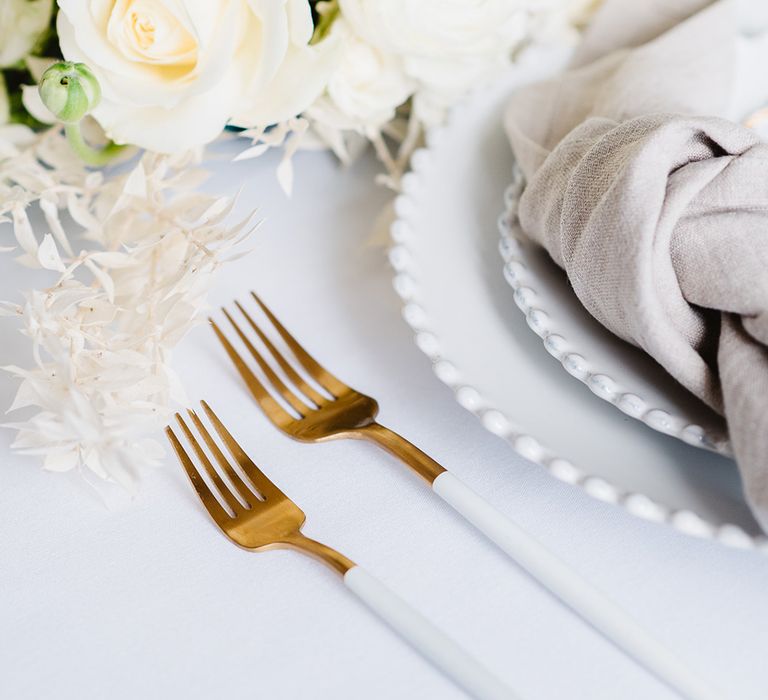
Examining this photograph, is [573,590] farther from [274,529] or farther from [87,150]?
[87,150]

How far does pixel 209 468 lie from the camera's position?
0.42 metres

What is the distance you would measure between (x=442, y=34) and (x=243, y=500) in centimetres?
31

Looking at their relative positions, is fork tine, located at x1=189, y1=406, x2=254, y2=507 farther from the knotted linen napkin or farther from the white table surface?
the knotted linen napkin

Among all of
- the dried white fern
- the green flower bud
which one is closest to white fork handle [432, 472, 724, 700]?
the dried white fern

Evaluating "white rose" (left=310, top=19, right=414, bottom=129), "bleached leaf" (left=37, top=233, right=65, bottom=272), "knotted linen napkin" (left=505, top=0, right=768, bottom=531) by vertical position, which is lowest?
"knotted linen napkin" (left=505, top=0, right=768, bottom=531)

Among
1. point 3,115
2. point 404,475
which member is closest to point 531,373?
point 404,475

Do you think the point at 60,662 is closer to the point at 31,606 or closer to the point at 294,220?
the point at 31,606

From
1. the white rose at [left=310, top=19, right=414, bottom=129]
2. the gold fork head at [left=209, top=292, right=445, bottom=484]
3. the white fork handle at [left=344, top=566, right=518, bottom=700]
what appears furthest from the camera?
the white rose at [left=310, top=19, right=414, bottom=129]

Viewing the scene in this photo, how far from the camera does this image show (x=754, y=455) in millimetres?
318

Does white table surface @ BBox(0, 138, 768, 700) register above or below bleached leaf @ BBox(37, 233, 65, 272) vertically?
below

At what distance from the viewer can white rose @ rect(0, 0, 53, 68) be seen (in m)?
0.52

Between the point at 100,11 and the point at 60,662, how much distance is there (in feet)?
1.03

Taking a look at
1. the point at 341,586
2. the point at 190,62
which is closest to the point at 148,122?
the point at 190,62

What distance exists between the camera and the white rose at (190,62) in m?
0.44
